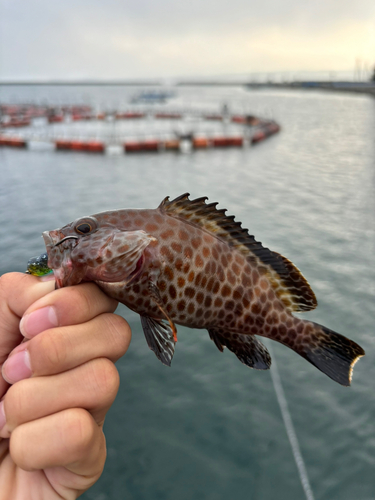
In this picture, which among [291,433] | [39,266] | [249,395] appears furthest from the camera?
[249,395]

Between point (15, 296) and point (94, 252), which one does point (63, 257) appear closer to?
point (94, 252)

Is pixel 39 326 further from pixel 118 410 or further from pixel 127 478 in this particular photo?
pixel 118 410

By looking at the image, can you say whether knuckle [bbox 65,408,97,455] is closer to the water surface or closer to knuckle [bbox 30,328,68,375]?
knuckle [bbox 30,328,68,375]

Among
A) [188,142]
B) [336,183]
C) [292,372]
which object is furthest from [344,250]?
[188,142]

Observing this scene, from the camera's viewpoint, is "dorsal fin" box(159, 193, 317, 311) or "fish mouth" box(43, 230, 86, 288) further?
"dorsal fin" box(159, 193, 317, 311)

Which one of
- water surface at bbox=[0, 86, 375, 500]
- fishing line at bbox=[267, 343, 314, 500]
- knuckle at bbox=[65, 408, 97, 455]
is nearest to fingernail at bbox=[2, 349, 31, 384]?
Result: knuckle at bbox=[65, 408, 97, 455]

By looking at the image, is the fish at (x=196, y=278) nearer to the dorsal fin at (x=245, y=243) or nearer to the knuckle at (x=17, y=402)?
the dorsal fin at (x=245, y=243)

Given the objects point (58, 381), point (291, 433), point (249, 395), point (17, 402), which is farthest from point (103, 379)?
point (249, 395)
